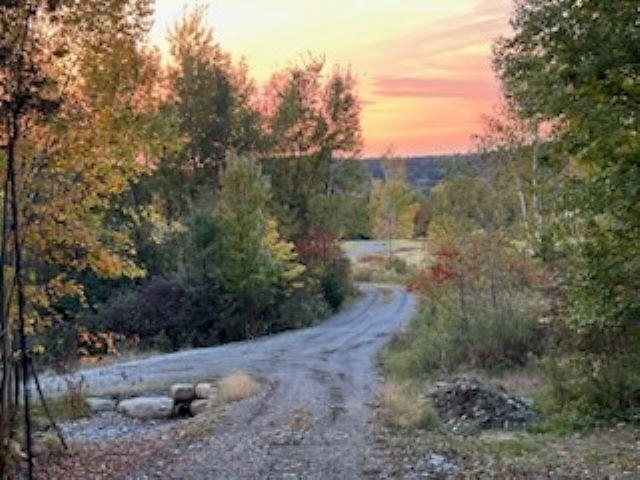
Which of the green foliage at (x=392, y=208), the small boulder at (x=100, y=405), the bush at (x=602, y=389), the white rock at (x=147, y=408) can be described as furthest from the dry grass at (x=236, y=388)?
the green foliage at (x=392, y=208)

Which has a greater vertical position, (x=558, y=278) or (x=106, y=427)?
(x=558, y=278)

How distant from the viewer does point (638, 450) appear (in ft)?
33.9

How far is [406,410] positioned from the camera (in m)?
13.7

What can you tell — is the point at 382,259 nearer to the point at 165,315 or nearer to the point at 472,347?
the point at 165,315

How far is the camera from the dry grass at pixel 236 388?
17141 mm

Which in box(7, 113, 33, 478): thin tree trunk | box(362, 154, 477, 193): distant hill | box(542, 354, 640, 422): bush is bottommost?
box(542, 354, 640, 422): bush

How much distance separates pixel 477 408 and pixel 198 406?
6620 millimetres

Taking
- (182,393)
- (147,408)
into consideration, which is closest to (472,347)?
(182,393)

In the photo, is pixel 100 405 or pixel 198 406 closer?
pixel 198 406

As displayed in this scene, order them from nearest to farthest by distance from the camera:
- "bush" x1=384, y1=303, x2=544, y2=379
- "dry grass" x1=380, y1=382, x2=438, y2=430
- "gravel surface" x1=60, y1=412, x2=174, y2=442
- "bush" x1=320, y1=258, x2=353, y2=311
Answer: "dry grass" x1=380, y1=382, x2=438, y2=430 → "gravel surface" x1=60, y1=412, x2=174, y2=442 → "bush" x1=384, y1=303, x2=544, y2=379 → "bush" x1=320, y1=258, x2=353, y2=311

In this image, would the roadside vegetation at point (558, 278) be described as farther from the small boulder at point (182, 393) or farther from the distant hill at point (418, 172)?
Result: the distant hill at point (418, 172)

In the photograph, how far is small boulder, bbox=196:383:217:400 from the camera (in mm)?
18312

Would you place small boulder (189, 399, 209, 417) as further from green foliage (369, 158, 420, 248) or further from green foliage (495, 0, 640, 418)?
green foliage (369, 158, 420, 248)

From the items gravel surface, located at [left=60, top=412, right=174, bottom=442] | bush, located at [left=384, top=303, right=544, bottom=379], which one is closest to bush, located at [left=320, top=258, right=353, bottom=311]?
bush, located at [left=384, top=303, right=544, bottom=379]
